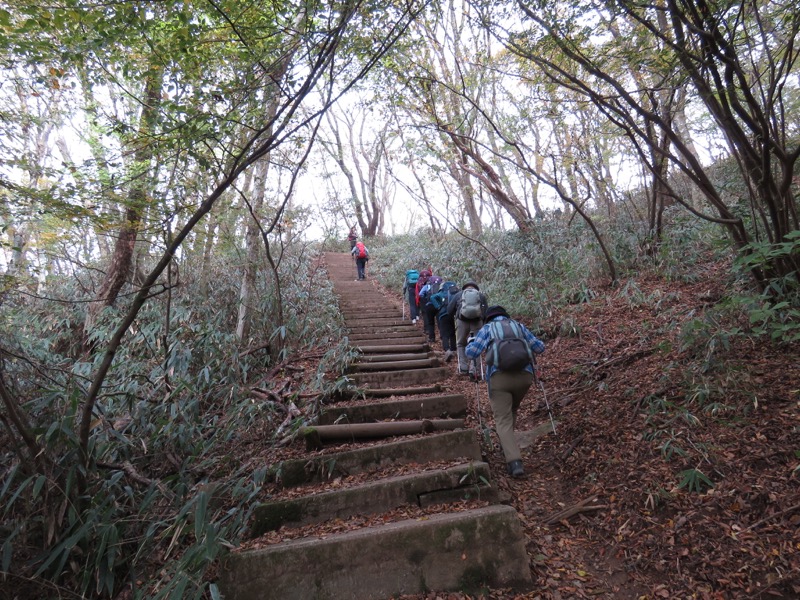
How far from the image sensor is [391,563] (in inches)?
100

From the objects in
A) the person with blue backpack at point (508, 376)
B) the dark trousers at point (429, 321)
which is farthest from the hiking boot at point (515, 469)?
the dark trousers at point (429, 321)

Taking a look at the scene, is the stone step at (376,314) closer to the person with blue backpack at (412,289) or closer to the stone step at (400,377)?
the person with blue backpack at (412,289)

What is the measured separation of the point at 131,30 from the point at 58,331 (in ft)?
22.8

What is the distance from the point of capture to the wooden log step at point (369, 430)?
3879 mm

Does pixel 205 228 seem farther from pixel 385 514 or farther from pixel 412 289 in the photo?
pixel 385 514

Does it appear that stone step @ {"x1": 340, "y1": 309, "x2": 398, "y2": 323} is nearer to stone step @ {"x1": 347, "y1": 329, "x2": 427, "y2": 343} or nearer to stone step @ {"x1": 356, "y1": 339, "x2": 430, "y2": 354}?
stone step @ {"x1": 347, "y1": 329, "x2": 427, "y2": 343}

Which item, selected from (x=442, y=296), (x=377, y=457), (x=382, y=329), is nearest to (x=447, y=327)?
(x=442, y=296)

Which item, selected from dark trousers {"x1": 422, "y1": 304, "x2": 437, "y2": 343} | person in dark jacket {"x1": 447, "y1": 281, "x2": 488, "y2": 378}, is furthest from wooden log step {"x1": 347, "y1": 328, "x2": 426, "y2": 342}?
person in dark jacket {"x1": 447, "y1": 281, "x2": 488, "y2": 378}

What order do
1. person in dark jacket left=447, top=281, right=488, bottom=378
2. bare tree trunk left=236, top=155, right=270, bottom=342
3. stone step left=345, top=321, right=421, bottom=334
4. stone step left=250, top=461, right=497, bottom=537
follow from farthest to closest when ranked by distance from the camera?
stone step left=345, top=321, right=421, bottom=334
bare tree trunk left=236, top=155, right=270, bottom=342
person in dark jacket left=447, top=281, right=488, bottom=378
stone step left=250, top=461, right=497, bottom=537

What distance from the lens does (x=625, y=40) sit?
4711 mm

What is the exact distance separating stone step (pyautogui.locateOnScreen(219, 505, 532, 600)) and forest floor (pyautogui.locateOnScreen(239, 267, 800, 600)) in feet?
0.38

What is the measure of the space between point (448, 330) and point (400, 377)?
1.92 m

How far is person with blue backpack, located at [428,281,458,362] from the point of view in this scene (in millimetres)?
7191

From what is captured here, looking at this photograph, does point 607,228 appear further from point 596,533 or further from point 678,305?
point 596,533
